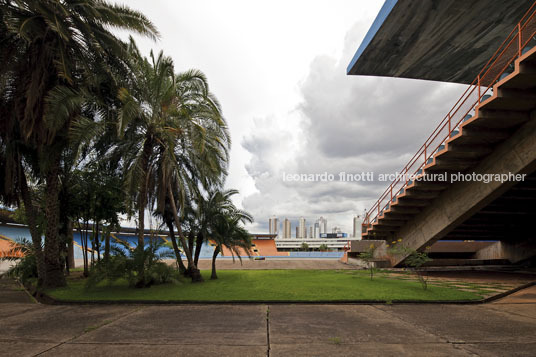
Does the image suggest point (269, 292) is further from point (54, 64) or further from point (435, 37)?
point (435, 37)

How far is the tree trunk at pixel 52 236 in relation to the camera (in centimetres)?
1187

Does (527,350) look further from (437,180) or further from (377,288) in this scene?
(437,180)

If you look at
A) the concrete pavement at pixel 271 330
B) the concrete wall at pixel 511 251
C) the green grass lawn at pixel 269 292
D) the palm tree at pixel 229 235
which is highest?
the palm tree at pixel 229 235

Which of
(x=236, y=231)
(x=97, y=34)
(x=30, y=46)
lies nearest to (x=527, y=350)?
(x=236, y=231)

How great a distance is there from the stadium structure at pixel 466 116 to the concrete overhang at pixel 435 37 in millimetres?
45

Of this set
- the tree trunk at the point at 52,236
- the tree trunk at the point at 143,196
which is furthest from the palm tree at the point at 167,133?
the tree trunk at the point at 52,236

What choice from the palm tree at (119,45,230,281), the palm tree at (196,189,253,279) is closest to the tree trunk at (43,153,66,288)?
the palm tree at (119,45,230,281)

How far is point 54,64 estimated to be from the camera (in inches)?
451

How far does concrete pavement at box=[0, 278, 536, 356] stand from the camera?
511 cm

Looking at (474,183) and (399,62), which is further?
(399,62)

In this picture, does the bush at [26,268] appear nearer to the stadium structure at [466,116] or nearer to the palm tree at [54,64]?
the palm tree at [54,64]

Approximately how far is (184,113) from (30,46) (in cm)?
606

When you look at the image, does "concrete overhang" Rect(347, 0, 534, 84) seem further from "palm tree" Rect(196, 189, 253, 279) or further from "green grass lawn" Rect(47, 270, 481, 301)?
"green grass lawn" Rect(47, 270, 481, 301)

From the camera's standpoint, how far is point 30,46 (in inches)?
445
